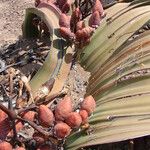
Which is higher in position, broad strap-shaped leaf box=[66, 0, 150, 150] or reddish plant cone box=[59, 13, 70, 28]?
reddish plant cone box=[59, 13, 70, 28]

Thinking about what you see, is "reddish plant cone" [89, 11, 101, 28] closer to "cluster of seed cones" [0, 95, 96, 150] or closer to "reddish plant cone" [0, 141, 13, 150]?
"cluster of seed cones" [0, 95, 96, 150]

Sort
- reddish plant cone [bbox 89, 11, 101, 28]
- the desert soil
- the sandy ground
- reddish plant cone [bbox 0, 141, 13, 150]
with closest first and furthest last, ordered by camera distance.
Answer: reddish plant cone [bbox 0, 141, 13, 150] → the desert soil → reddish plant cone [bbox 89, 11, 101, 28] → the sandy ground

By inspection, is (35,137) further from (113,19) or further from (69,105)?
(113,19)

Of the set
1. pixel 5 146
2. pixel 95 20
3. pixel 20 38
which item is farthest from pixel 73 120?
pixel 20 38

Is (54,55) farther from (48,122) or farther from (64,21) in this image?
(48,122)

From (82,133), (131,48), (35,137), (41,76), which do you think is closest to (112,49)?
(131,48)

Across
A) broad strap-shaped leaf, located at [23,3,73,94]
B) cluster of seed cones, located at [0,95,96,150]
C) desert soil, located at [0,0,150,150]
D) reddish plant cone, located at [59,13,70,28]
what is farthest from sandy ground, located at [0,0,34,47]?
cluster of seed cones, located at [0,95,96,150]

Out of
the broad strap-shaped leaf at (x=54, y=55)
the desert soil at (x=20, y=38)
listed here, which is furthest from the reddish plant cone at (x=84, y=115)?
the broad strap-shaped leaf at (x=54, y=55)

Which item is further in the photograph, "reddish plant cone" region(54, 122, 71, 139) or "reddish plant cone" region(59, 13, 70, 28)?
"reddish plant cone" region(59, 13, 70, 28)

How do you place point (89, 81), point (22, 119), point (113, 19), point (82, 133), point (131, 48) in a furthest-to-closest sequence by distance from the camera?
point (113, 19), point (89, 81), point (131, 48), point (82, 133), point (22, 119)

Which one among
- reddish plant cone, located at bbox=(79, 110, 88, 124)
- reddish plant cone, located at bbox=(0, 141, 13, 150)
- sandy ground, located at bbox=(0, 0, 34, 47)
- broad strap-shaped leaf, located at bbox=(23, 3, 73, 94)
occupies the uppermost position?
sandy ground, located at bbox=(0, 0, 34, 47)

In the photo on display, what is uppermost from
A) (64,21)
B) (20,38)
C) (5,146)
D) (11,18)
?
(11,18)
